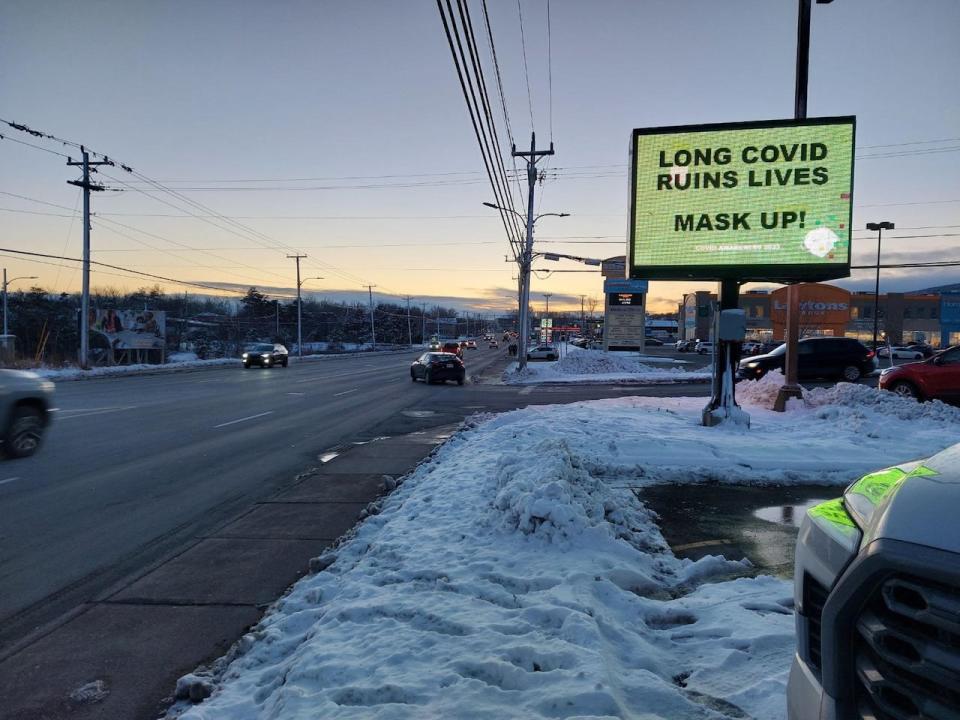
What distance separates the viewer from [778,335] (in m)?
65.4

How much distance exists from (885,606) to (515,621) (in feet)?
7.89

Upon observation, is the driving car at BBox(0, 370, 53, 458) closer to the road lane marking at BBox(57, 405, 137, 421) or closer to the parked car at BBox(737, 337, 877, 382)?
the road lane marking at BBox(57, 405, 137, 421)

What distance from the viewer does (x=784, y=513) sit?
6.44 meters

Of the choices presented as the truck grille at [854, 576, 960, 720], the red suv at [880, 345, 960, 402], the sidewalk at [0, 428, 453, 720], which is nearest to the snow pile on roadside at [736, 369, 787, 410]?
the red suv at [880, 345, 960, 402]

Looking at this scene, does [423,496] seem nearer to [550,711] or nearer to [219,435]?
[550,711]

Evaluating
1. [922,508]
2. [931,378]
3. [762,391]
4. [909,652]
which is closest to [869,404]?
[931,378]

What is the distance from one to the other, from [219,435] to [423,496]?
7.10 metres

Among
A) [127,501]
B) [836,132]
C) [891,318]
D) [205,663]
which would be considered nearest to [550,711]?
[205,663]

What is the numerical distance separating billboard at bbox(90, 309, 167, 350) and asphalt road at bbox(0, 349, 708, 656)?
20.9 meters

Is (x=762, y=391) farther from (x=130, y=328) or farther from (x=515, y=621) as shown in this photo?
(x=130, y=328)

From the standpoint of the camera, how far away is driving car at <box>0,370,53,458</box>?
9367 millimetres

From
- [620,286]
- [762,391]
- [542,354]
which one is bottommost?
[762,391]

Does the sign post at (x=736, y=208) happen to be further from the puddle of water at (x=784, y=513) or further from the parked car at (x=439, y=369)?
the parked car at (x=439, y=369)

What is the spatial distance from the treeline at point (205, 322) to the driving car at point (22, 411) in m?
28.8
